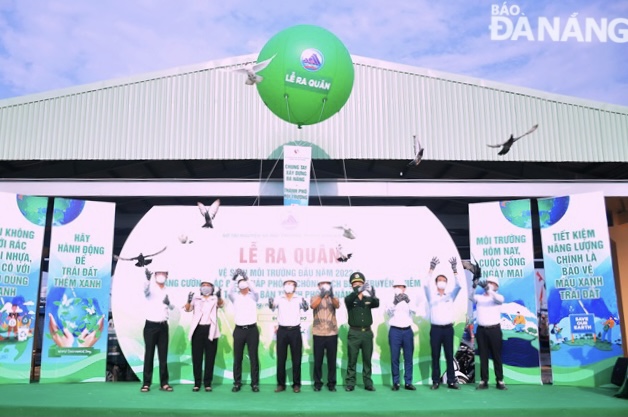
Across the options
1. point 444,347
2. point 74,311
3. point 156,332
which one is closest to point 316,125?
point 444,347

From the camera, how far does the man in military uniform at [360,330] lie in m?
6.87

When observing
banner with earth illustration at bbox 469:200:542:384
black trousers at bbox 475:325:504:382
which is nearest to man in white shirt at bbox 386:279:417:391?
black trousers at bbox 475:325:504:382

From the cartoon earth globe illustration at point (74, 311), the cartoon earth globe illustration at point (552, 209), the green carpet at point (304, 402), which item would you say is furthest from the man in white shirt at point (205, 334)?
the cartoon earth globe illustration at point (552, 209)

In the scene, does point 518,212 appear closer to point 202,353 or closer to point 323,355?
point 323,355

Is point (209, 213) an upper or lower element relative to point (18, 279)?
upper

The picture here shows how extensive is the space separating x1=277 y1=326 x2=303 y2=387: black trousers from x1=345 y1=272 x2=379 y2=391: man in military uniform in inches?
Result: 23.9

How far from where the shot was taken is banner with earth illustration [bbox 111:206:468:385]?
7.34 meters

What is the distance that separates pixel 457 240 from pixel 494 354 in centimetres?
897

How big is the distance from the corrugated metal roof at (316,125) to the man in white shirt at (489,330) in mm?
3079

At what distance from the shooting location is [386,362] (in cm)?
734

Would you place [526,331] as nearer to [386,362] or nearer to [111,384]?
[386,362]

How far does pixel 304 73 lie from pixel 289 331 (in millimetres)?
3064

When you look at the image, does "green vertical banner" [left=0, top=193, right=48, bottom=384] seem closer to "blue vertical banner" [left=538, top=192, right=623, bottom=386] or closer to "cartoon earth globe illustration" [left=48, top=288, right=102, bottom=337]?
"cartoon earth globe illustration" [left=48, top=288, right=102, bottom=337]

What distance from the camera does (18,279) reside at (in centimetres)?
765
